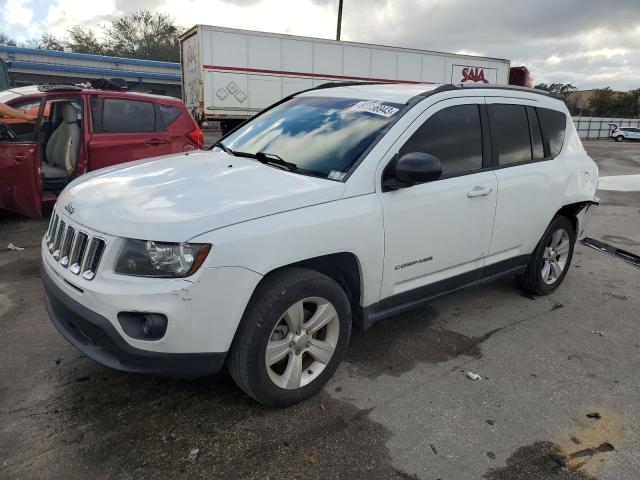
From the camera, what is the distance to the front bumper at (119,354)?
2348 millimetres

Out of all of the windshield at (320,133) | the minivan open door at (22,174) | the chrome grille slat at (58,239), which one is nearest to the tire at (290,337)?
the windshield at (320,133)

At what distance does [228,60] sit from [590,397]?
46.9 ft

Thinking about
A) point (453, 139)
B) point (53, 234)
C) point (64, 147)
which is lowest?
point (53, 234)

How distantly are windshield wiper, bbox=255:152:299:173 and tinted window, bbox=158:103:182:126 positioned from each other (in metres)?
4.08

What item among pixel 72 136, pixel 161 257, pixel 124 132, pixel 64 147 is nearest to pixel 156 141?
pixel 124 132

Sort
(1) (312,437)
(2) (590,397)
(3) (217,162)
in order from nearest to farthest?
(1) (312,437) → (2) (590,397) → (3) (217,162)

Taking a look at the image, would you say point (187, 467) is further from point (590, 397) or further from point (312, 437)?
point (590, 397)

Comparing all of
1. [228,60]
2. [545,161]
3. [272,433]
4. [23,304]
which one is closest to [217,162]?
[272,433]

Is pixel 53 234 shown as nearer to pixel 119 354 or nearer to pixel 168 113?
pixel 119 354

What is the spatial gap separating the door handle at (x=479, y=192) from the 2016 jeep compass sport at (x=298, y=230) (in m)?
0.01

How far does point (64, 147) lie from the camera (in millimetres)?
6547

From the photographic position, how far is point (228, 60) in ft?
49.5

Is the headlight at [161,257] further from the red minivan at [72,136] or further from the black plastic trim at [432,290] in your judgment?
the red minivan at [72,136]

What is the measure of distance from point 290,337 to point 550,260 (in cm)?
294
